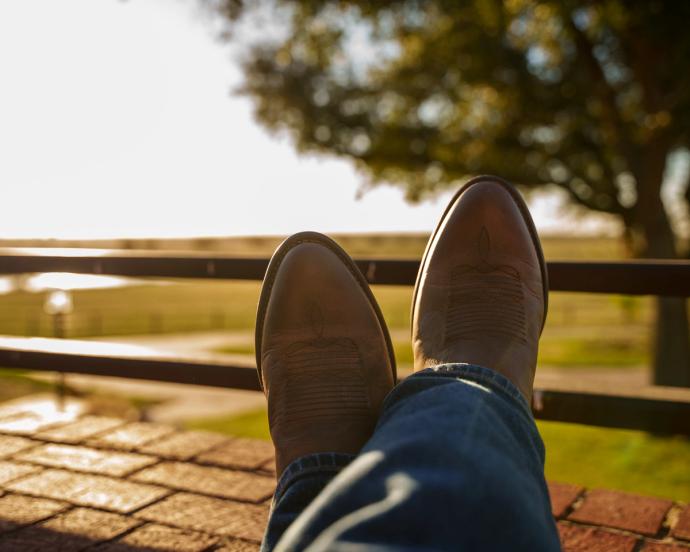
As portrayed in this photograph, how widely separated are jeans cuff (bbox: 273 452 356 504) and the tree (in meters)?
6.25

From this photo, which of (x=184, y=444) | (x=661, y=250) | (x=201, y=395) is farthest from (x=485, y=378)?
(x=201, y=395)

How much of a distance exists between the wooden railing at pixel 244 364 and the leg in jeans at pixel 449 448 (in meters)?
0.17

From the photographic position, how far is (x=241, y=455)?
2.45 m

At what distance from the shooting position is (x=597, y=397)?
2100mm

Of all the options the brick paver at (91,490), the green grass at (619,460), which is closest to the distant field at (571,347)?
the green grass at (619,460)

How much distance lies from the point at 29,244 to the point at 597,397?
2.65 metres

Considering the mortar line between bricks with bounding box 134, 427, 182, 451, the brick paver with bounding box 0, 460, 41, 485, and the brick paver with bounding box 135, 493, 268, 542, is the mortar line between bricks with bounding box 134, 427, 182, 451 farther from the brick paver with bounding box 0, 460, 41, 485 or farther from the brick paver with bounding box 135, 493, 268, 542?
the brick paver with bounding box 135, 493, 268, 542

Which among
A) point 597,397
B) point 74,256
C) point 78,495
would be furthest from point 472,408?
point 74,256

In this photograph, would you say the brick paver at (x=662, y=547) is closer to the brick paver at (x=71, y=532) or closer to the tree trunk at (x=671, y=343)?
the brick paver at (x=71, y=532)

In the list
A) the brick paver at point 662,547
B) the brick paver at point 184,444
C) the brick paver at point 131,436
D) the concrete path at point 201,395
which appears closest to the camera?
the brick paver at point 662,547

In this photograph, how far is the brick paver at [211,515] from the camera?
6.10 ft

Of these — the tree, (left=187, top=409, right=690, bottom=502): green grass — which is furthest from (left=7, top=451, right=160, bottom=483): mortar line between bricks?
the tree

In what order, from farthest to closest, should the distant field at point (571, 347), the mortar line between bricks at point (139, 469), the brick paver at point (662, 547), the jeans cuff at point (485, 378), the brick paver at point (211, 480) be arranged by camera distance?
1. the distant field at point (571, 347)
2. the mortar line between bricks at point (139, 469)
3. the brick paver at point (211, 480)
4. the brick paver at point (662, 547)
5. the jeans cuff at point (485, 378)

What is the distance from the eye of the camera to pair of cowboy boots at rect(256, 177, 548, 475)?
63.8 inches
